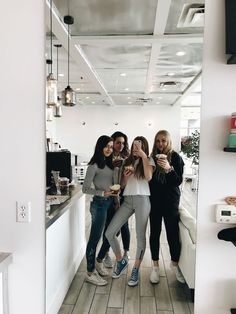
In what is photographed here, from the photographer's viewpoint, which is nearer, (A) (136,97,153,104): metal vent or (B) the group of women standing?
(B) the group of women standing

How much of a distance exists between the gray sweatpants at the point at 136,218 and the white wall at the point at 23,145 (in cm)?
38

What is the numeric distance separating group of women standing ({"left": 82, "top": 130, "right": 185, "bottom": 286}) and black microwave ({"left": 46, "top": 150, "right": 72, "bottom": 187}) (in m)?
0.12

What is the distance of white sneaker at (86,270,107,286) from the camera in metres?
1.53

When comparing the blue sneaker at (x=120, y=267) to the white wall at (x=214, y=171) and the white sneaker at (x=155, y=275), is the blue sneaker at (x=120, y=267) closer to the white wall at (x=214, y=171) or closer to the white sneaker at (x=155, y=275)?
the white sneaker at (x=155, y=275)

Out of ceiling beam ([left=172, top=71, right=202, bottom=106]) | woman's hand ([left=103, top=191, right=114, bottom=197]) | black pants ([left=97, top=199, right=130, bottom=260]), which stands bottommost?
black pants ([left=97, top=199, right=130, bottom=260])

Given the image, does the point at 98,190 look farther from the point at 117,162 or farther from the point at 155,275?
the point at 155,275

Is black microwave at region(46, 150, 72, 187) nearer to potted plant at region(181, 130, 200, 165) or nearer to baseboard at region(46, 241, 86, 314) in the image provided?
baseboard at region(46, 241, 86, 314)

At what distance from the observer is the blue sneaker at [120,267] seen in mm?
1517

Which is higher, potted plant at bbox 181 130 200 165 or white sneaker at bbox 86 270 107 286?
potted plant at bbox 181 130 200 165

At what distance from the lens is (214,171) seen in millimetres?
1329

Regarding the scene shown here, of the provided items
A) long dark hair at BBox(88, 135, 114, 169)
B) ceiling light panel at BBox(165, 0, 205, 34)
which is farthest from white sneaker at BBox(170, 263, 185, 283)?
ceiling light panel at BBox(165, 0, 205, 34)

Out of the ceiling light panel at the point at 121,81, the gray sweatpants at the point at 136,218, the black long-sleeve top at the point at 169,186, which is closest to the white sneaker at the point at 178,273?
the gray sweatpants at the point at 136,218

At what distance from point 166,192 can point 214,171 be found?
0.26 meters

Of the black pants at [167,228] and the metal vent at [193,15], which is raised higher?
the metal vent at [193,15]
